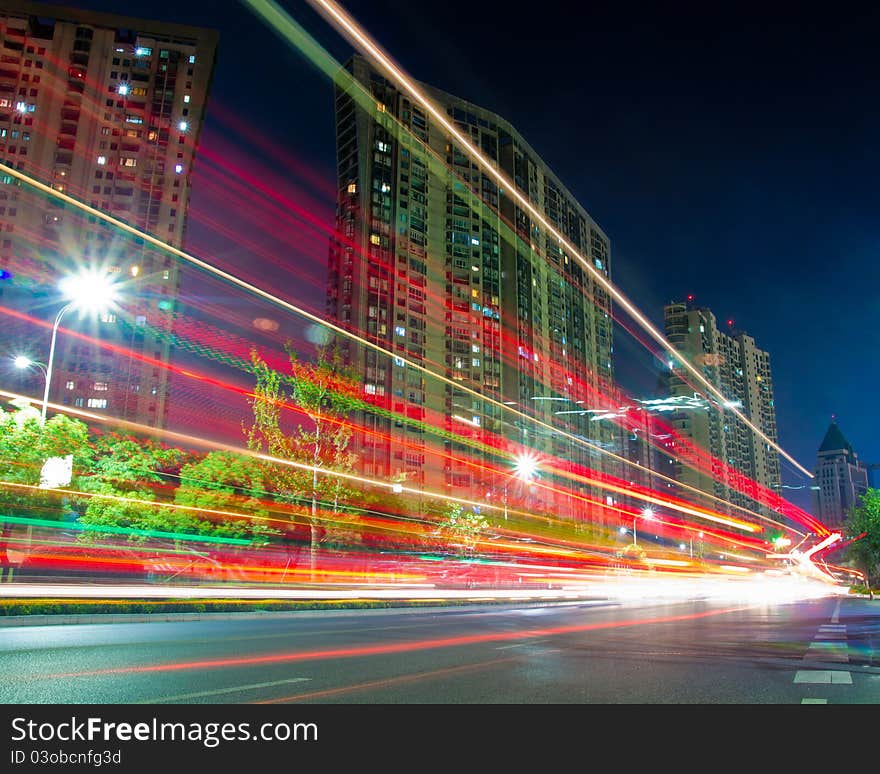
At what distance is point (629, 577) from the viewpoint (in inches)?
2544

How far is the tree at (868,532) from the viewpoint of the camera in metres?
56.3

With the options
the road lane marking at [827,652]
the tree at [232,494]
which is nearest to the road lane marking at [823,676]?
the road lane marking at [827,652]

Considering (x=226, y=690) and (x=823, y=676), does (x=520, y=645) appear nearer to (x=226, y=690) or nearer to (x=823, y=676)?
(x=823, y=676)

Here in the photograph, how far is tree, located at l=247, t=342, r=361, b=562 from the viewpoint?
35375mm

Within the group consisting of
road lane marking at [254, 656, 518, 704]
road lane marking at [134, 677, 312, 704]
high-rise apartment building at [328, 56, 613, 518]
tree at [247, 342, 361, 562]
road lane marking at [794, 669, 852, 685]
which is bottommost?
road lane marking at [794, 669, 852, 685]

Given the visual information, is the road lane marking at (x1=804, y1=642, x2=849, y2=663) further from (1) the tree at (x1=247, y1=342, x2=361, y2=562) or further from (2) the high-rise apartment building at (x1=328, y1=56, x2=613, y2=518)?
(2) the high-rise apartment building at (x1=328, y1=56, x2=613, y2=518)

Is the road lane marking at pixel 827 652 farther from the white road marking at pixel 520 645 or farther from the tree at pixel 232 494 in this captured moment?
the tree at pixel 232 494

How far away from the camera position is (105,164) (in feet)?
381

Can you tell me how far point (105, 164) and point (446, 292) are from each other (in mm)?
56637

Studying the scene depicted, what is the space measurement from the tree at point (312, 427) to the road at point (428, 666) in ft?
58.1

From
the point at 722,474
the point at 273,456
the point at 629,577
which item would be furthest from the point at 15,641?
the point at 722,474

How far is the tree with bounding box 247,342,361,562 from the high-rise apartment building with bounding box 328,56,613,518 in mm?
45060

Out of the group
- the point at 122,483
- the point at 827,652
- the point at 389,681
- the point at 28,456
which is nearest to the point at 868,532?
the point at 827,652

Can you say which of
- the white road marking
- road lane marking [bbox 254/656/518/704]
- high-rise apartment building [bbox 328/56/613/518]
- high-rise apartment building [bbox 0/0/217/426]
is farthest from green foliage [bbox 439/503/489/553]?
high-rise apartment building [bbox 0/0/217/426]
